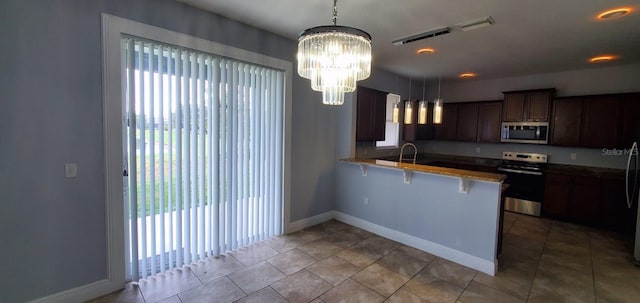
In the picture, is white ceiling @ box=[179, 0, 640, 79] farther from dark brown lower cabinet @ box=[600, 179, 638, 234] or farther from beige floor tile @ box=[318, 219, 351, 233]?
beige floor tile @ box=[318, 219, 351, 233]

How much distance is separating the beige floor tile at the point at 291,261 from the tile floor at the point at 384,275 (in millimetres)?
11

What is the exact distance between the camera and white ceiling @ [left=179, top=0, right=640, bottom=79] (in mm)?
2479

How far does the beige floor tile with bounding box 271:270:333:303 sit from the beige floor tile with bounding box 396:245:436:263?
4.08ft

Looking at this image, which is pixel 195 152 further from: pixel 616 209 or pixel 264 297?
pixel 616 209

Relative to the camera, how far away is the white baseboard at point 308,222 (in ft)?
12.6

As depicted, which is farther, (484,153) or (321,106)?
(484,153)

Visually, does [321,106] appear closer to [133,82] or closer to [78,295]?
[133,82]

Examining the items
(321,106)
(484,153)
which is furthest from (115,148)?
(484,153)

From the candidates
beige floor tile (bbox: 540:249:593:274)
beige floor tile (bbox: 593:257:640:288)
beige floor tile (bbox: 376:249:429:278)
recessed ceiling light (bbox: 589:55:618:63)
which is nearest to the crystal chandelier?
beige floor tile (bbox: 376:249:429:278)

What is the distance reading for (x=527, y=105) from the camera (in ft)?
16.2

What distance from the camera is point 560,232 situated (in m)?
4.01

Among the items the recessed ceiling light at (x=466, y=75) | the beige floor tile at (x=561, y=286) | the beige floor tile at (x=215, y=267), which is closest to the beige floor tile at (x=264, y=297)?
the beige floor tile at (x=215, y=267)

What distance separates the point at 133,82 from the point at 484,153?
21.3ft

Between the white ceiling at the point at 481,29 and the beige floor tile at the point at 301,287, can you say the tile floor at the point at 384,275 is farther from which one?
the white ceiling at the point at 481,29
